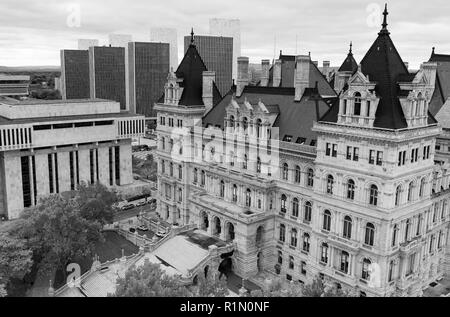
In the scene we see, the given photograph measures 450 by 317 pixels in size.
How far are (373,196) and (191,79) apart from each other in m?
39.6

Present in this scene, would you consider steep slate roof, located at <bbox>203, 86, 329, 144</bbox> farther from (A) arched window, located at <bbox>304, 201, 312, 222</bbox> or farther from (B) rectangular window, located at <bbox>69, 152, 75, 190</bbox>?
(B) rectangular window, located at <bbox>69, 152, 75, 190</bbox>

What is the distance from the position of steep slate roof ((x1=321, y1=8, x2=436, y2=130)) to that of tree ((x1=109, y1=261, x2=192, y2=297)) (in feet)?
90.2

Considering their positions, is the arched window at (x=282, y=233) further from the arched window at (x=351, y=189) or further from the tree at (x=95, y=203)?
the tree at (x=95, y=203)

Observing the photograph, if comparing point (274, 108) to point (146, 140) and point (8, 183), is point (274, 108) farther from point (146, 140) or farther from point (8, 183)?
point (146, 140)

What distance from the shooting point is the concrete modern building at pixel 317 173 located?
167 feet

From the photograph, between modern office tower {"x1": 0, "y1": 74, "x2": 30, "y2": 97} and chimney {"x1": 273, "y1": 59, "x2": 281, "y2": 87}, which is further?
modern office tower {"x1": 0, "y1": 74, "x2": 30, "y2": 97}

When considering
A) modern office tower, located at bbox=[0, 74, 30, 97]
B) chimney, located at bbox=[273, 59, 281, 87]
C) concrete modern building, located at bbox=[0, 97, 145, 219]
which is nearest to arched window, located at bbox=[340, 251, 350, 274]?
chimney, located at bbox=[273, 59, 281, 87]

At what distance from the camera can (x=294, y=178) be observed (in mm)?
62812

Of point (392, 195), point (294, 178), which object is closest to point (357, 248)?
point (392, 195)

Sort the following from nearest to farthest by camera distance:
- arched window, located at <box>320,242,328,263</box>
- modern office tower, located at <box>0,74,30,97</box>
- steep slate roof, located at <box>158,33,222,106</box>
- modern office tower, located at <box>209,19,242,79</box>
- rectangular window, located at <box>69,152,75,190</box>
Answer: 1. arched window, located at <box>320,242,328,263</box>
2. steep slate roof, located at <box>158,33,222,106</box>
3. rectangular window, located at <box>69,152,75,190</box>
4. modern office tower, located at <box>0,74,30,97</box>
5. modern office tower, located at <box>209,19,242,79</box>

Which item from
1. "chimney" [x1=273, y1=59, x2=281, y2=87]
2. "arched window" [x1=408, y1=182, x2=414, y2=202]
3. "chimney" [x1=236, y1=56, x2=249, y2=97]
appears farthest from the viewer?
"chimney" [x1=273, y1=59, x2=281, y2=87]

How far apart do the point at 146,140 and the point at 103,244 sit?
109m

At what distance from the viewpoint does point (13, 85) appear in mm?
A: 167250

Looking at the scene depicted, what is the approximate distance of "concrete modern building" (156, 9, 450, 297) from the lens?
2007 inches
